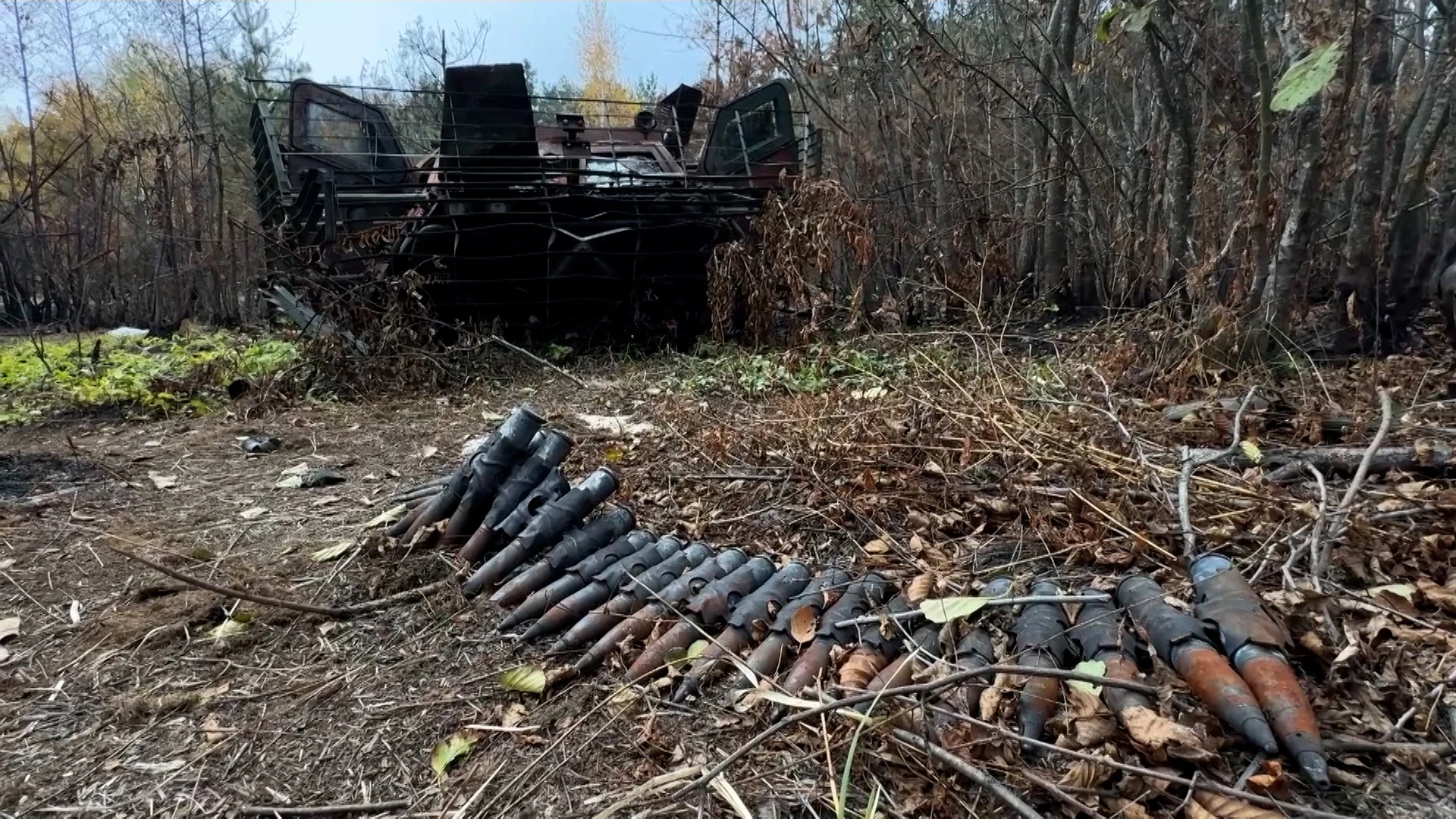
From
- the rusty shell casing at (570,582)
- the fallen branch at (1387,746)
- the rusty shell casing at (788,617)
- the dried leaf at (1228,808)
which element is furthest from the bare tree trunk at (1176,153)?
the dried leaf at (1228,808)

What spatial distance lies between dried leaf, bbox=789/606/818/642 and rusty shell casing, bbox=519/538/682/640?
0.63 meters

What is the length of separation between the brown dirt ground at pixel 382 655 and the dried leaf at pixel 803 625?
0.26 meters

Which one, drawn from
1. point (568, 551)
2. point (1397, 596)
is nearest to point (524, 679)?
point (568, 551)

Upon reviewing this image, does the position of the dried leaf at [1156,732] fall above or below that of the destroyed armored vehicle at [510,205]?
below

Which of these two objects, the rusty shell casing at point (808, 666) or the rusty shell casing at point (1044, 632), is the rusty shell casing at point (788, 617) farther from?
the rusty shell casing at point (1044, 632)

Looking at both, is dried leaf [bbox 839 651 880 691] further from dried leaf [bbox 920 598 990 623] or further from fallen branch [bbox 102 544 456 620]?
fallen branch [bbox 102 544 456 620]

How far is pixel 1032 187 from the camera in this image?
8.62 meters

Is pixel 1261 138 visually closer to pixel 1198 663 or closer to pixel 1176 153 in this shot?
pixel 1176 153

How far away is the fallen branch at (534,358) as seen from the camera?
21.7 ft

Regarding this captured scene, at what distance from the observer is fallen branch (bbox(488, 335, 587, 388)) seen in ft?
21.7

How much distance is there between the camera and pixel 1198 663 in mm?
1611

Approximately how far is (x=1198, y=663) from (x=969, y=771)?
0.57 metres

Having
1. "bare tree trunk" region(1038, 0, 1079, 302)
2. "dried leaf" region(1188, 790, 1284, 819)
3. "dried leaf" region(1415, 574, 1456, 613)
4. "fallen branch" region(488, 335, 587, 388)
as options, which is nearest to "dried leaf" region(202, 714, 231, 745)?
"dried leaf" region(1188, 790, 1284, 819)

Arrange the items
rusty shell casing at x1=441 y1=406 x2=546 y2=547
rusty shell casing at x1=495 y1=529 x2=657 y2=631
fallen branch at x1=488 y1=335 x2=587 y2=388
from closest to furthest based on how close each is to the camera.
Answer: rusty shell casing at x1=495 y1=529 x2=657 y2=631 → rusty shell casing at x1=441 y1=406 x2=546 y2=547 → fallen branch at x1=488 y1=335 x2=587 y2=388
